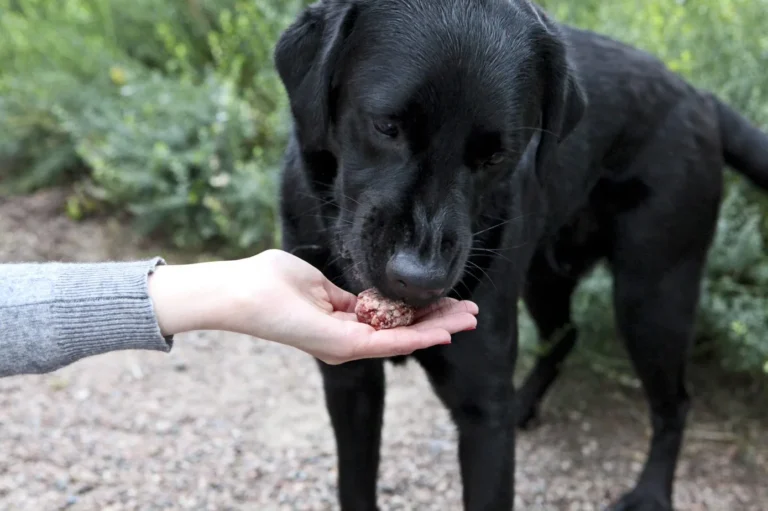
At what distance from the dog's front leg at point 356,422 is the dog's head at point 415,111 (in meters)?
0.37

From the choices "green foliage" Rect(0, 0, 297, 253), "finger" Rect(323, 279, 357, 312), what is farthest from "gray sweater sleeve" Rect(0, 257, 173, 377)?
→ "green foliage" Rect(0, 0, 297, 253)

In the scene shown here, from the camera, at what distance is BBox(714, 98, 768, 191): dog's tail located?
2281mm

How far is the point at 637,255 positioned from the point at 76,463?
1757 mm

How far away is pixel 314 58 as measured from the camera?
163cm

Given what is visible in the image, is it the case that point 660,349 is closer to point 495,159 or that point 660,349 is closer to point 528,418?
point 528,418

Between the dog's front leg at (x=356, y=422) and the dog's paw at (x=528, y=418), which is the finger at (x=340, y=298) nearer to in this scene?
the dog's front leg at (x=356, y=422)

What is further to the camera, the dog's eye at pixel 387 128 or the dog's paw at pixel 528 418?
the dog's paw at pixel 528 418

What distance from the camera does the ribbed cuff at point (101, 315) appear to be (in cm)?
152

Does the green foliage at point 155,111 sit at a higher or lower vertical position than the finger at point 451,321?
lower

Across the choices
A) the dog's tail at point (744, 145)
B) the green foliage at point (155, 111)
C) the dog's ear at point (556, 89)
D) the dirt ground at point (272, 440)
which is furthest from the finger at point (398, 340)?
the green foliage at point (155, 111)

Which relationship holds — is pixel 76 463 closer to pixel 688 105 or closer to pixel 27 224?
pixel 27 224

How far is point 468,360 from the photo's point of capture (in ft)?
5.67

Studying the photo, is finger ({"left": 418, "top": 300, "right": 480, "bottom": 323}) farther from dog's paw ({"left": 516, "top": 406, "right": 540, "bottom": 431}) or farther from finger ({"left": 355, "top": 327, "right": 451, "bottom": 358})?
dog's paw ({"left": 516, "top": 406, "right": 540, "bottom": 431})

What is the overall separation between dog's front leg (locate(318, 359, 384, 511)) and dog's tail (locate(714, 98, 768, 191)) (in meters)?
1.21
